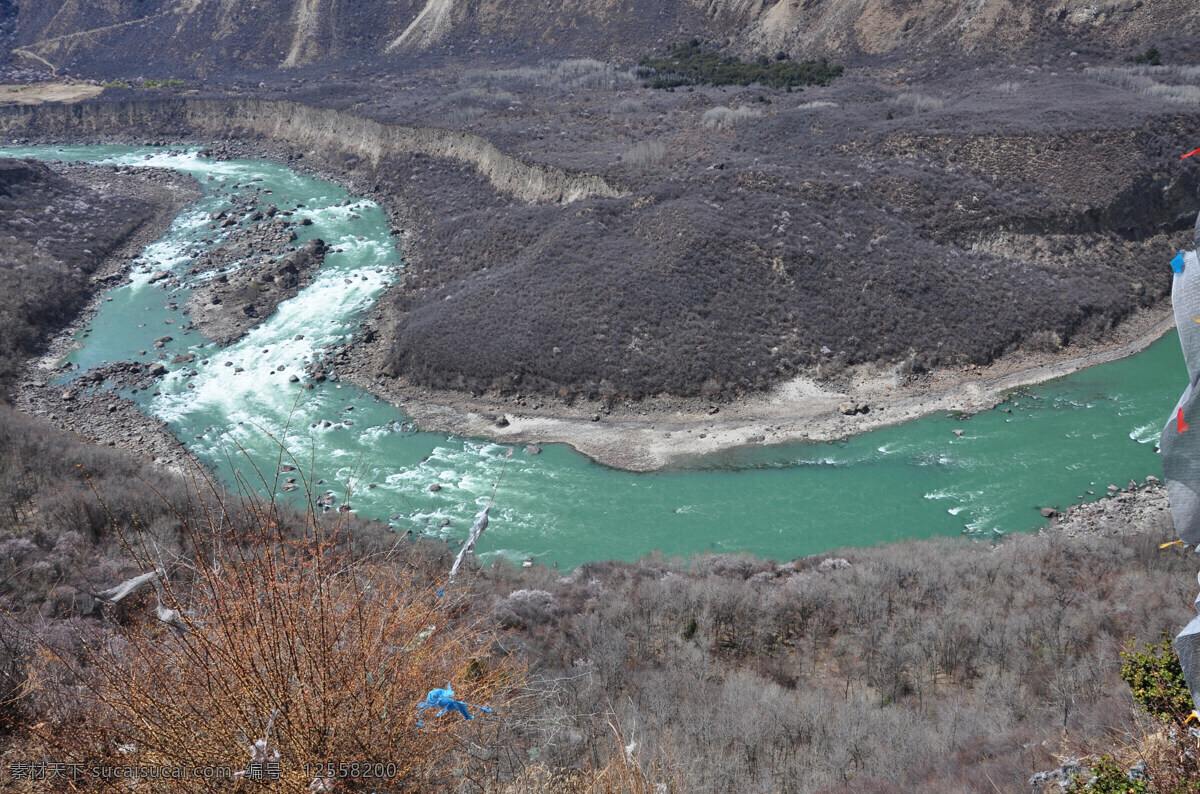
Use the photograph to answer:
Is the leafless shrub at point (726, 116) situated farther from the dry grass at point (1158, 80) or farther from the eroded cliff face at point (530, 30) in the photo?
the dry grass at point (1158, 80)

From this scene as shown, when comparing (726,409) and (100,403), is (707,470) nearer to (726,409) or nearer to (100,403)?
(726,409)

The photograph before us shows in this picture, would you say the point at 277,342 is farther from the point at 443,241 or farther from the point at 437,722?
the point at 437,722

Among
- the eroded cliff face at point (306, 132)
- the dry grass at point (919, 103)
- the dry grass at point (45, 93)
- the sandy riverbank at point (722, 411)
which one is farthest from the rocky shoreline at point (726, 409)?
the dry grass at point (45, 93)

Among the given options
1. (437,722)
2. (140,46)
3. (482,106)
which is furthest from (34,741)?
(140,46)

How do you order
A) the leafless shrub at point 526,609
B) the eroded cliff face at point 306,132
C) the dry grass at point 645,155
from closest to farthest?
the leafless shrub at point 526,609, the dry grass at point 645,155, the eroded cliff face at point 306,132

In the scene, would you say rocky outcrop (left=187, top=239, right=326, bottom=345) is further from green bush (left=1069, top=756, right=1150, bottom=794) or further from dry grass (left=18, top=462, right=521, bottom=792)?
green bush (left=1069, top=756, right=1150, bottom=794)

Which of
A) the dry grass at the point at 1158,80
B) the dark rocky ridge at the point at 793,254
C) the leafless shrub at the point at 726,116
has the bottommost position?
the dark rocky ridge at the point at 793,254
